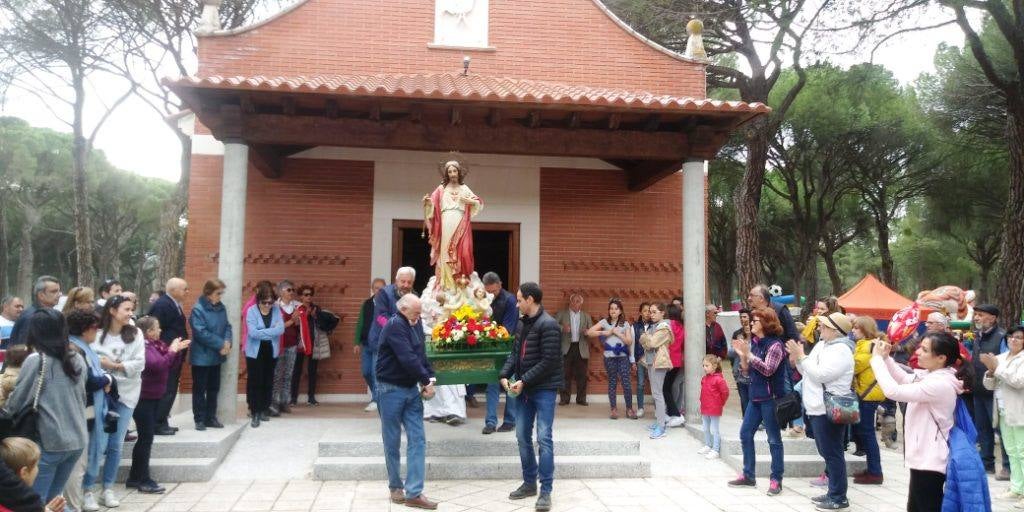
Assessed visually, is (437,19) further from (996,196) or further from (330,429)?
(996,196)

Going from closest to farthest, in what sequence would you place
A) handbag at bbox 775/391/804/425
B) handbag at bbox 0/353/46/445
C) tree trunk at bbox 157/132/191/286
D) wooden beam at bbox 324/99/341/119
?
handbag at bbox 0/353/46/445, handbag at bbox 775/391/804/425, wooden beam at bbox 324/99/341/119, tree trunk at bbox 157/132/191/286

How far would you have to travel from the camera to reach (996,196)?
23016 millimetres

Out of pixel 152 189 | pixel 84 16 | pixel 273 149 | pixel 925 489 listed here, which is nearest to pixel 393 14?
pixel 273 149

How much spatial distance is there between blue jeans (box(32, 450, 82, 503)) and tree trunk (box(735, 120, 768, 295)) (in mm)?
14277

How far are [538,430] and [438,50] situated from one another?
22.3ft

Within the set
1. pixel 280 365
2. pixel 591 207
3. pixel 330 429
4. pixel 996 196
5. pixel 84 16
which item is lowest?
pixel 330 429

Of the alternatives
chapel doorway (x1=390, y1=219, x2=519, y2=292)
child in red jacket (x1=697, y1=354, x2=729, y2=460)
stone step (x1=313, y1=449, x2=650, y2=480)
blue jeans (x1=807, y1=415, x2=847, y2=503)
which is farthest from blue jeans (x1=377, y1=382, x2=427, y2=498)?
chapel doorway (x1=390, y1=219, x2=519, y2=292)

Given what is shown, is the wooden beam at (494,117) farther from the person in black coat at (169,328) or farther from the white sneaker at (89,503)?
the white sneaker at (89,503)

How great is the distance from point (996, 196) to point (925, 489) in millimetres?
23688

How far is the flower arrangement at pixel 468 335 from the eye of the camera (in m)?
6.30

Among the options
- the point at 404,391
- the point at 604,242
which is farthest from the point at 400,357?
the point at 604,242

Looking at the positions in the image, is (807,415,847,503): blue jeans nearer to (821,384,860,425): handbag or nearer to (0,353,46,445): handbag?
(821,384,860,425): handbag

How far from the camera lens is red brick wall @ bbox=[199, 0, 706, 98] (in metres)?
9.93

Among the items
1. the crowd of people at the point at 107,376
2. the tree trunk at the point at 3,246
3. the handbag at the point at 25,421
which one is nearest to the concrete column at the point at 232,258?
the crowd of people at the point at 107,376
